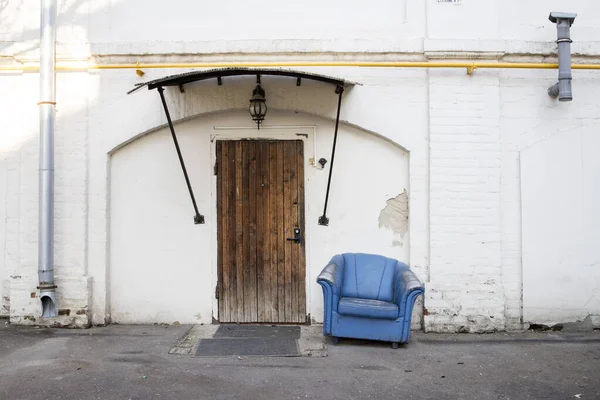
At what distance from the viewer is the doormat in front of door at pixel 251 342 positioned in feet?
16.3

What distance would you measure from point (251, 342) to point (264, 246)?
1.21m

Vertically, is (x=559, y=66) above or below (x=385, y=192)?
above

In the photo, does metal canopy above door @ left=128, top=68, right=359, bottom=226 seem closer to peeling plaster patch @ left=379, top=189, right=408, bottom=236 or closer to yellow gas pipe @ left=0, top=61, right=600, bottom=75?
yellow gas pipe @ left=0, top=61, right=600, bottom=75

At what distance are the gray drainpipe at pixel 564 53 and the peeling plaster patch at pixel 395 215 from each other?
7.10 ft

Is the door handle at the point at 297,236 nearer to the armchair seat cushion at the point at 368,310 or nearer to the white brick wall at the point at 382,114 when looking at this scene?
the armchair seat cushion at the point at 368,310

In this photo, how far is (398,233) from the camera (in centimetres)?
595

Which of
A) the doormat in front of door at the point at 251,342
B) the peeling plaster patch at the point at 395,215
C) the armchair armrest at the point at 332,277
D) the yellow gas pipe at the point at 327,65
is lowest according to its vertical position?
the doormat in front of door at the point at 251,342

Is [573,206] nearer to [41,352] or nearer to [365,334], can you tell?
[365,334]

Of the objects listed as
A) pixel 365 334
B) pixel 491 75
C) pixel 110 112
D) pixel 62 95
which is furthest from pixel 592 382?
pixel 62 95

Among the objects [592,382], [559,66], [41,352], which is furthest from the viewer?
[559,66]

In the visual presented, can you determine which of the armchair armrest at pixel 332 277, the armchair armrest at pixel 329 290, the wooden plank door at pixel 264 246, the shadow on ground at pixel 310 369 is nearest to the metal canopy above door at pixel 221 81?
the wooden plank door at pixel 264 246

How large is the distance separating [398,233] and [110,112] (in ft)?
12.7

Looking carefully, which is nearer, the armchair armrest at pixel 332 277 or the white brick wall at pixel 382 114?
the armchair armrest at pixel 332 277

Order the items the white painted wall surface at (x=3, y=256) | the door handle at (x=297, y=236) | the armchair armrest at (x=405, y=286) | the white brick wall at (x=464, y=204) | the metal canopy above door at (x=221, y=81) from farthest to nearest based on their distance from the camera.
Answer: the white painted wall surface at (x=3, y=256) < the door handle at (x=297, y=236) < the white brick wall at (x=464, y=204) < the metal canopy above door at (x=221, y=81) < the armchair armrest at (x=405, y=286)
